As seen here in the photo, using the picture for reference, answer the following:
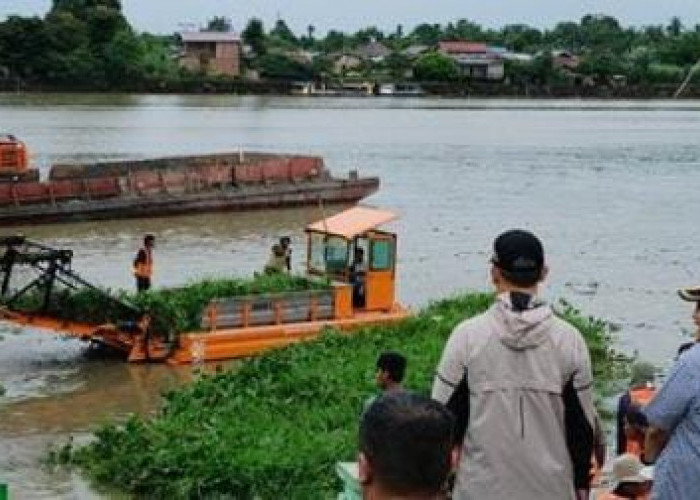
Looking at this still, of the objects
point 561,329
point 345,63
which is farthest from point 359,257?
point 345,63

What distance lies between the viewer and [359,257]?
18.7m

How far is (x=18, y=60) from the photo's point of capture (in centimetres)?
11412

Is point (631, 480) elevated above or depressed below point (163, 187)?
above

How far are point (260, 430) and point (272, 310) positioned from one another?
6324 mm

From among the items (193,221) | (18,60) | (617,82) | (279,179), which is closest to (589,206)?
(279,179)

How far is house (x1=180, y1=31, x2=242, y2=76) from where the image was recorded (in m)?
148

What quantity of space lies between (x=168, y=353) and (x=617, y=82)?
144303 millimetres

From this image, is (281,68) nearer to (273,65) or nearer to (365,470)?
(273,65)

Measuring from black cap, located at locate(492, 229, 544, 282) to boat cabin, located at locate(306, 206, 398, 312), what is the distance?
13817 millimetres

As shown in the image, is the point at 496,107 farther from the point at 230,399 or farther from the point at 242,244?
the point at 230,399

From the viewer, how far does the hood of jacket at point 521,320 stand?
4621 millimetres

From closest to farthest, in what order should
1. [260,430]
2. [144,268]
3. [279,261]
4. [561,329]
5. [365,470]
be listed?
[365,470]
[561,329]
[260,430]
[279,261]
[144,268]

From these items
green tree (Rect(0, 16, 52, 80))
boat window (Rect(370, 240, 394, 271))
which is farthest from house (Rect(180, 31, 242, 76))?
boat window (Rect(370, 240, 394, 271))

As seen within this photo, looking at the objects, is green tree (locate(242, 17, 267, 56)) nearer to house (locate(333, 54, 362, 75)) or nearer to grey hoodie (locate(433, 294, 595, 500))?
house (locate(333, 54, 362, 75))
